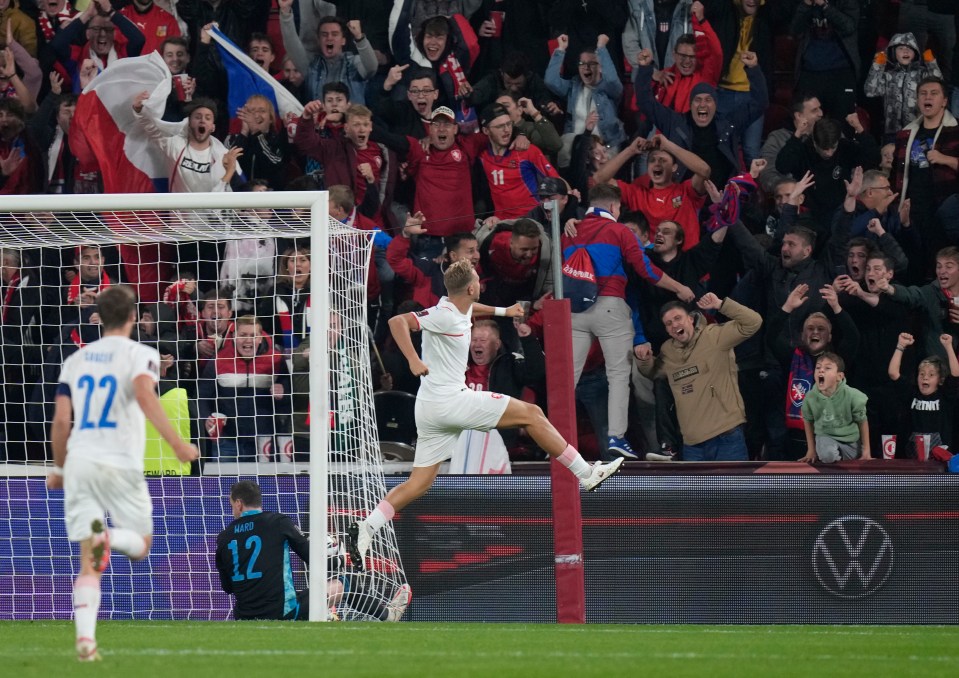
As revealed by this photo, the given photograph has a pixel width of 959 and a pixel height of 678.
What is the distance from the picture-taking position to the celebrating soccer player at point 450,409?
9.42 m

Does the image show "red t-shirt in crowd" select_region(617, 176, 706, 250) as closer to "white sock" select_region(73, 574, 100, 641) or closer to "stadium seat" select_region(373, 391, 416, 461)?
"stadium seat" select_region(373, 391, 416, 461)

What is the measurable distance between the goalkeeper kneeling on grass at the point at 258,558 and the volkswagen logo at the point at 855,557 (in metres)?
3.53

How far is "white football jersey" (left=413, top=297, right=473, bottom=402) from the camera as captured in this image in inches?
372

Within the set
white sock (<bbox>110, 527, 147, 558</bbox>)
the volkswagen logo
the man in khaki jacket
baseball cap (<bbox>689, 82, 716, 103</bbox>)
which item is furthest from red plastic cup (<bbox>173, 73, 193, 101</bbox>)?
white sock (<bbox>110, 527, 147, 558</bbox>)

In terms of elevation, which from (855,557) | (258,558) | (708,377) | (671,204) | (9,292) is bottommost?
(855,557)

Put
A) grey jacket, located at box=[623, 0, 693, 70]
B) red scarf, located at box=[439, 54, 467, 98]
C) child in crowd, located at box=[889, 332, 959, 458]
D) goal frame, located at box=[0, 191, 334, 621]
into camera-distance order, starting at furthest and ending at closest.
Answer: grey jacket, located at box=[623, 0, 693, 70] < red scarf, located at box=[439, 54, 467, 98] < child in crowd, located at box=[889, 332, 959, 458] < goal frame, located at box=[0, 191, 334, 621]

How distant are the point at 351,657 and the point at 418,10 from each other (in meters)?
9.00

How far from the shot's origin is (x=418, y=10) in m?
14.5

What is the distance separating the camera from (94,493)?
6.65 m

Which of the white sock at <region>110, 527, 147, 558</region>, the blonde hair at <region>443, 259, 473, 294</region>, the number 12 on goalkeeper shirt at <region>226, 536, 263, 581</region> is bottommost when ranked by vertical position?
the number 12 on goalkeeper shirt at <region>226, 536, 263, 581</region>

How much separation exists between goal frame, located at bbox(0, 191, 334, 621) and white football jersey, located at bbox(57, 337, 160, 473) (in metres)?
2.81

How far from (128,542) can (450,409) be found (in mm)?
3234

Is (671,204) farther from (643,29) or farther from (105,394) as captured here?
(105,394)

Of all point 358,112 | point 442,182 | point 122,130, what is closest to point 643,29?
point 442,182
